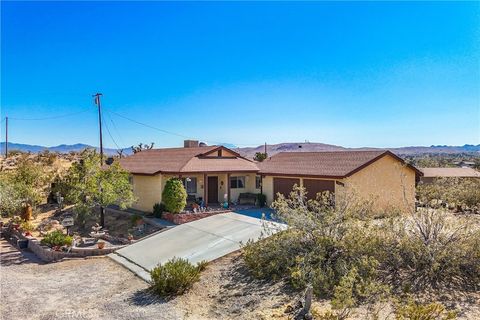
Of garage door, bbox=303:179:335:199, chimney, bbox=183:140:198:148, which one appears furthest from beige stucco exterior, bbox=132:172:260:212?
chimney, bbox=183:140:198:148

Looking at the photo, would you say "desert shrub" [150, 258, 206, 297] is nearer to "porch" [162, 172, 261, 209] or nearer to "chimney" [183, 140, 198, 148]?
"porch" [162, 172, 261, 209]

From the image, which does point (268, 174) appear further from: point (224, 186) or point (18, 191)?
point (18, 191)

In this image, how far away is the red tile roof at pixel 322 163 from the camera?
74.9 ft

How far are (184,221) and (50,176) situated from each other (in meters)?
19.9

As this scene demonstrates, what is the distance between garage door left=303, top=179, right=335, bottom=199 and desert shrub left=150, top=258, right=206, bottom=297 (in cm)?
1239

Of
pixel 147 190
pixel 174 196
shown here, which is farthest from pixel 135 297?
pixel 147 190

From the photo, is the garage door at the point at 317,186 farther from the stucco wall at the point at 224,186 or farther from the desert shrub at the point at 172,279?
the desert shrub at the point at 172,279

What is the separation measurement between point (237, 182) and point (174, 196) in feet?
22.7

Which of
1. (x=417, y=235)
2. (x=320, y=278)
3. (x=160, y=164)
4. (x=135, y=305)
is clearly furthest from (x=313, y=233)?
(x=160, y=164)

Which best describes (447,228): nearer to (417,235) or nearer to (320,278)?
(417,235)

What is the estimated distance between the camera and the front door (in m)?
28.8

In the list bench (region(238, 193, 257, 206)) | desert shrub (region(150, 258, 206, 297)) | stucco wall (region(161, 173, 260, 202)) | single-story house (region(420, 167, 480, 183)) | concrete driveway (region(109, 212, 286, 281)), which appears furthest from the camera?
single-story house (region(420, 167, 480, 183))

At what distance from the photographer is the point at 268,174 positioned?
27.2 metres

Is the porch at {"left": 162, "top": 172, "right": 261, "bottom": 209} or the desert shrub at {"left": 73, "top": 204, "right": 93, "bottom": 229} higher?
the porch at {"left": 162, "top": 172, "right": 261, "bottom": 209}
